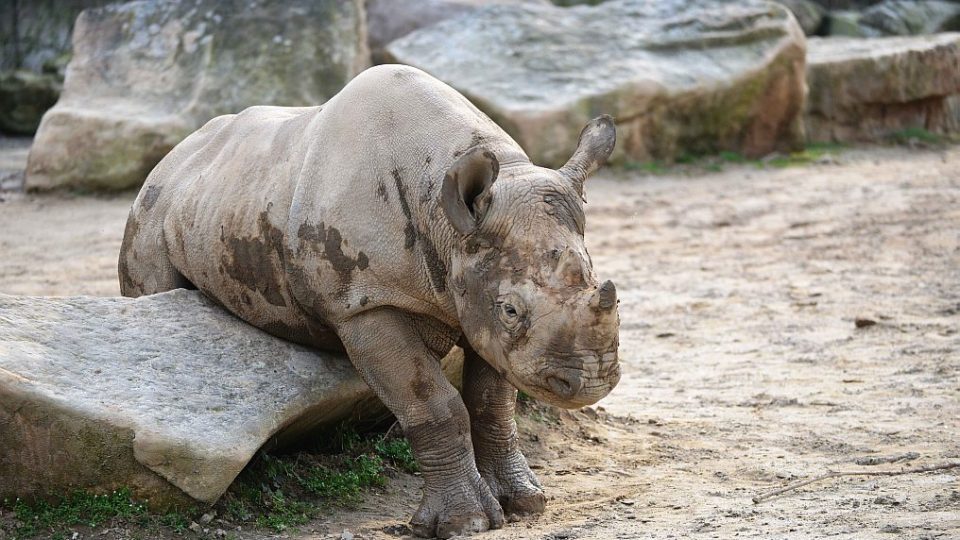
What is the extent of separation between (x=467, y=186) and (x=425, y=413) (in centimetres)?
95

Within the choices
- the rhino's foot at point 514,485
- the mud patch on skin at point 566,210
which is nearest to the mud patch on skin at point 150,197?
the rhino's foot at point 514,485

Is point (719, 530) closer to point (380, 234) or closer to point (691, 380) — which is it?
point (380, 234)

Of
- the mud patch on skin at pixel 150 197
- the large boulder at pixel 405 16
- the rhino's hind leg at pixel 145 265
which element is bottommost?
the large boulder at pixel 405 16

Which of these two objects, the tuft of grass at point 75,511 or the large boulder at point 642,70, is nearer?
the tuft of grass at point 75,511

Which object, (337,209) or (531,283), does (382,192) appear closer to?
(337,209)

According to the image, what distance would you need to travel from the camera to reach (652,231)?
1182 centimetres

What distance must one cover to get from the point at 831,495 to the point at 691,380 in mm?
2548

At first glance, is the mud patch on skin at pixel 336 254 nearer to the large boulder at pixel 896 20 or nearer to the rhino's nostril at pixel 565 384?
the rhino's nostril at pixel 565 384

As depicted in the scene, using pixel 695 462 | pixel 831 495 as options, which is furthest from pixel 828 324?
pixel 831 495

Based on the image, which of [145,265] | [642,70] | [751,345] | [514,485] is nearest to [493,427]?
[514,485]

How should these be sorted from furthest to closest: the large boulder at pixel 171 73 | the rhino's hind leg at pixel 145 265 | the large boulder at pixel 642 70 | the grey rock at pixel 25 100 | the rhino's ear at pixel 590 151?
the grey rock at pixel 25 100 → the large boulder at pixel 642 70 → the large boulder at pixel 171 73 → the rhino's hind leg at pixel 145 265 → the rhino's ear at pixel 590 151

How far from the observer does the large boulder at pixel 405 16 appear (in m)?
16.2

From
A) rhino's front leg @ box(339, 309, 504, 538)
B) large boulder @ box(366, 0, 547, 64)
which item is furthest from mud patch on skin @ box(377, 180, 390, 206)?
large boulder @ box(366, 0, 547, 64)

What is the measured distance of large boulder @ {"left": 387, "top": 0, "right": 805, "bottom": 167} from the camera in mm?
13562
